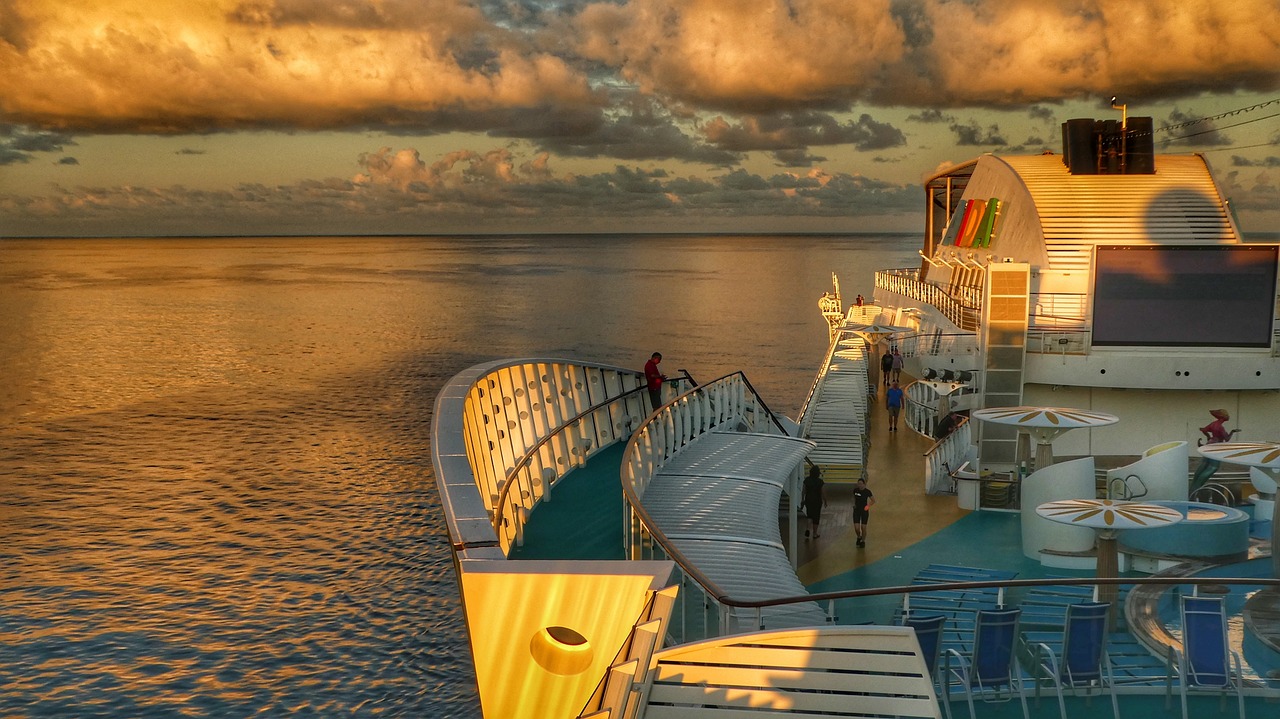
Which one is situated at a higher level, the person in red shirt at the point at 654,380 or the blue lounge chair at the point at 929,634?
the person in red shirt at the point at 654,380

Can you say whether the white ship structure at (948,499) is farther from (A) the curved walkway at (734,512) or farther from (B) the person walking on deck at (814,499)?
(B) the person walking on deck at (814,499)

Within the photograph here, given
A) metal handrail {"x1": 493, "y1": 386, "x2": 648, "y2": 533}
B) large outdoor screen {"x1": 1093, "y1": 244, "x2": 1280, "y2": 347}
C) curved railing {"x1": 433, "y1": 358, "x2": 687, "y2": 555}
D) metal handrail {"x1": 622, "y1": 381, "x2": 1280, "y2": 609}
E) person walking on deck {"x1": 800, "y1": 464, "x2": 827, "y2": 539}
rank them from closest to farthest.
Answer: metal handrail {"x1": 622, "y1": 381, "x2": 1280, "y2": 609} → metal handrail {"x1": 493, "y1": 386, "x2": 648, "y2": 533} → curved railing {"x1": 433, "y1": 358, "x2": 687, "y2": 555} → person walking on deck {"x1": 800, "y1": 464, "x2": 827, "y2": 539} → large outdoor screen {"x1": 1093, "y1": 244, "x2": 1280, "y2": 347}

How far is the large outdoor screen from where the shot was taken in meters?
21.8

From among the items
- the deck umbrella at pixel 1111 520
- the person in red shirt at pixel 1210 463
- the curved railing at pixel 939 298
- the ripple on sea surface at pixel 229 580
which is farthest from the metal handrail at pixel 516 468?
the curved railing at pixel 939 298

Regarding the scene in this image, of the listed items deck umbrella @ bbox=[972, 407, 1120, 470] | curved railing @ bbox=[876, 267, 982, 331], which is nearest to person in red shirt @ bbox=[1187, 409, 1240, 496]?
deck umbrella @ bbox=[972, 407, 1120, 470]

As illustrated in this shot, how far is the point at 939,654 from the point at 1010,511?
12.2 meters

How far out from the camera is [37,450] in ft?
120

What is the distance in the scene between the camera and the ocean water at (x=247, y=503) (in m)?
16.5

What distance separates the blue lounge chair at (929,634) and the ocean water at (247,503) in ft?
33.0

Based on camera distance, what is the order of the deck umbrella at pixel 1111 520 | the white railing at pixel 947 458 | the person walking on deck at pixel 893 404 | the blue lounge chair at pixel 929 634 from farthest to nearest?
the person walking on deck at pixel 893 404 < the white railing at pixel 947 458 < the deck umbrella at pixel 1111 520 < the blue lounge chair at pixel 929 634

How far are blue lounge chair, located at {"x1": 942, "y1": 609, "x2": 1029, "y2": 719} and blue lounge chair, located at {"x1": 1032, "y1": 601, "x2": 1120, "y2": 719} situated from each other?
0.16m

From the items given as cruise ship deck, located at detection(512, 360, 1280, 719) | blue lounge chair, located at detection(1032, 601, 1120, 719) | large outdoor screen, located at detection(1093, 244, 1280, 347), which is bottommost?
cruise ship deck, located at detection(512, 360, 1280, 719)

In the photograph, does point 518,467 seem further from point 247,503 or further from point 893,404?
point 247,503

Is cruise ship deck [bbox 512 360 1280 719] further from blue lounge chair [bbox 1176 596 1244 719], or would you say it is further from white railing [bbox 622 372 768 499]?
white railing [bbox 622 372 768 499]
